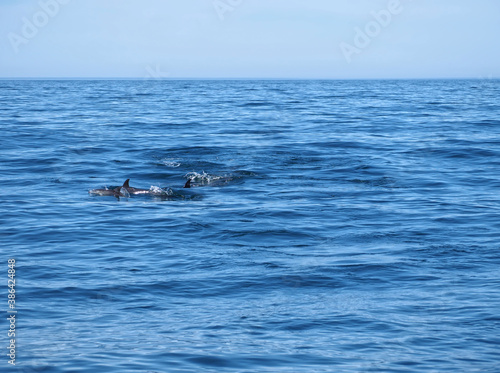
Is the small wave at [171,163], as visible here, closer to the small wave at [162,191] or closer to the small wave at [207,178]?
the small wave at [207,178]

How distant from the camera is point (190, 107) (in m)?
53.7

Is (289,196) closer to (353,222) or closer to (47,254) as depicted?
(353,222)

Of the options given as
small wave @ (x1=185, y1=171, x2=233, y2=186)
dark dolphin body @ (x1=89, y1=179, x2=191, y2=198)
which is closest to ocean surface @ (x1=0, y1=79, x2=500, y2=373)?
small wave @ (x1=185, y1=171, x2=233, y2=186)

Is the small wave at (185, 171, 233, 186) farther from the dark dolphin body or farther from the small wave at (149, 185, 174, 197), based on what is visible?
the dark dolphin body

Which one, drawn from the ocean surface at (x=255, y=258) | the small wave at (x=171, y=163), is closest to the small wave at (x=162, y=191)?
the ocean surface at (x=255, y=258)

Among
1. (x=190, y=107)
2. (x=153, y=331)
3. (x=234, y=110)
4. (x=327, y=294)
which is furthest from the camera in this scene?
(x=190, y=107)

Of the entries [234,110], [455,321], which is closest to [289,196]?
[455,321]

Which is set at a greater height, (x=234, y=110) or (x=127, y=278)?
(x=234, y=110)

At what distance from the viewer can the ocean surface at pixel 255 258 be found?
8.59 metres

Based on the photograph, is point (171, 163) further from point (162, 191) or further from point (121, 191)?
point (121, 191)

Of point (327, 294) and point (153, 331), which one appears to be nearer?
point (153, 331)

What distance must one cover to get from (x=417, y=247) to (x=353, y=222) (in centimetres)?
252

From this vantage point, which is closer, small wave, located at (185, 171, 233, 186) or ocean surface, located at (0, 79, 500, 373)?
ocean surface, located at (0, 79, 500, 373)

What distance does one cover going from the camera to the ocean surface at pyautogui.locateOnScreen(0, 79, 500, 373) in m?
8.59
